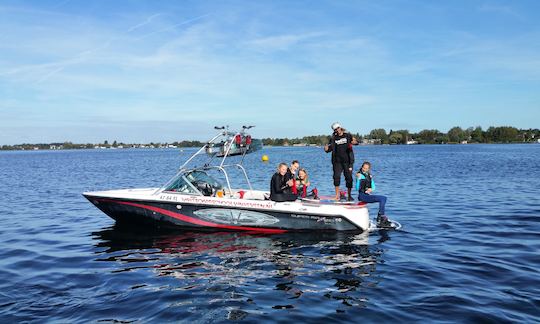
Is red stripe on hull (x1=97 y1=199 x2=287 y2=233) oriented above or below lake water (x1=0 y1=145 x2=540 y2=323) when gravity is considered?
above

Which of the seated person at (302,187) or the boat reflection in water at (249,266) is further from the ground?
the seated person at (302,187)

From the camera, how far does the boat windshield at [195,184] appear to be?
1280 centimetres

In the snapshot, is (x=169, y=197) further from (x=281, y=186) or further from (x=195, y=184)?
(x=281, y=186)

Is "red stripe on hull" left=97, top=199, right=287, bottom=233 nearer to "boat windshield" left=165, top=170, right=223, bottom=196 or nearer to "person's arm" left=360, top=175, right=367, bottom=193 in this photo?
"boat windshield" left=165, top=170, right=223, bottom=196

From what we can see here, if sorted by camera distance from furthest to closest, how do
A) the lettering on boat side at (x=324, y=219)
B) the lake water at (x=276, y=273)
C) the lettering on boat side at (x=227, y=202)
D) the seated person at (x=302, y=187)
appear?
the seated person at (x=302, y=187)
the lettering on boat side at (x=227, y=202)
the lettering on boat side at (x=324, y=219)
the lake water at (x=276, y=273)

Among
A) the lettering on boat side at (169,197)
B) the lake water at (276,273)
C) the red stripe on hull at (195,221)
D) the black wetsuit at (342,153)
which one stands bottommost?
the lake water at (276,273)

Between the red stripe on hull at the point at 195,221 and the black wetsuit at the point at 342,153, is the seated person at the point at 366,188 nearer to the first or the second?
the black wetsuit at the point at 342,153

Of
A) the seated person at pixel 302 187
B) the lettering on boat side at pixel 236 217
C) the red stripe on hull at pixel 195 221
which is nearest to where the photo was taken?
the lettering on boat side at pixel 236 217

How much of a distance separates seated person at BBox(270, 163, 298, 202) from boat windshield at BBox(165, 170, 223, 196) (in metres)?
2.11

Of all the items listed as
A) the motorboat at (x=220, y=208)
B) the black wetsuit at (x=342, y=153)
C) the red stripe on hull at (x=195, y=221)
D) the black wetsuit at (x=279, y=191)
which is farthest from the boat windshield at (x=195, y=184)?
the black wetsuit at (x=342, y=153)

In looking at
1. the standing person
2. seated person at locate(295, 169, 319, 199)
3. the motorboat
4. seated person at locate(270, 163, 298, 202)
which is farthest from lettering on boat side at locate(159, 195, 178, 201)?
the standing person

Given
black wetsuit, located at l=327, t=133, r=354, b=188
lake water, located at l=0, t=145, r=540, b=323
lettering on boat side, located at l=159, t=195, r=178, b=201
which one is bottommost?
lake water, located at l=0, t=145, r=540, b=323

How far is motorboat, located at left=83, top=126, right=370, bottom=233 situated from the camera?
1194 centimetres

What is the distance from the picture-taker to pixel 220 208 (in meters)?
12.4
